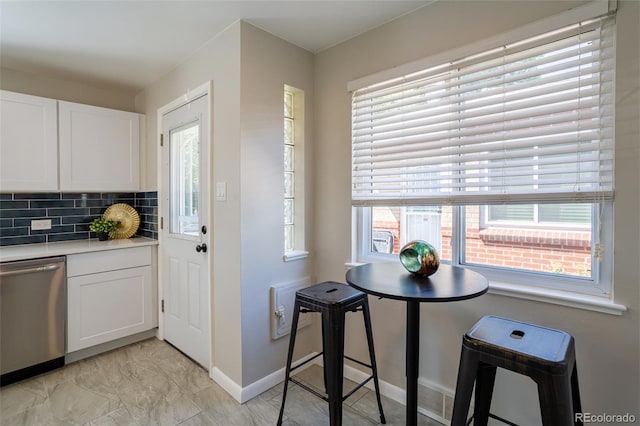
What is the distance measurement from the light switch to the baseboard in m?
1.19

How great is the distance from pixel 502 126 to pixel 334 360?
141 centimetres

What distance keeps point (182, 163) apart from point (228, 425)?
1.90 m

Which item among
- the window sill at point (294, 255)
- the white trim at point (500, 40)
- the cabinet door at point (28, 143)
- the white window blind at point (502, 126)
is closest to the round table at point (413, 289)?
the white window blind at point (502, 126)

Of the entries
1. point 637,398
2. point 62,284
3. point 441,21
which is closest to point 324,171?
point 441,21

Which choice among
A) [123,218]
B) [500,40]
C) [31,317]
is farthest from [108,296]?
[500,40]

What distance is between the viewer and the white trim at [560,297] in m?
1.31

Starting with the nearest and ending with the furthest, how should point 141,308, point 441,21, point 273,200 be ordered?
point 441,21, point 273,200, point 141,308

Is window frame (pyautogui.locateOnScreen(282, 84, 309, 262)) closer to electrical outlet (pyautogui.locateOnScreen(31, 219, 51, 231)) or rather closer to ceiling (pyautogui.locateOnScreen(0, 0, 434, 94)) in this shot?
ceiling (pyautogui.locateOnScreen(0, 0, 434, 94))

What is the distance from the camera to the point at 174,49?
229 centimetres

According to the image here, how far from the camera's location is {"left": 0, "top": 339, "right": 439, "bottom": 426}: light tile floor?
5.99ft

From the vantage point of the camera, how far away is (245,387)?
199 cm

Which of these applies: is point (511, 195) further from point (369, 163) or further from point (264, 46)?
point (264, 46)

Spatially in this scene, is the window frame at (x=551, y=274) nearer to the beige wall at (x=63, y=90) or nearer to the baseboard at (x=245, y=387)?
the baseboard at (x=245, y=387)

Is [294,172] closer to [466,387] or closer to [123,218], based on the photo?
[466,387]
